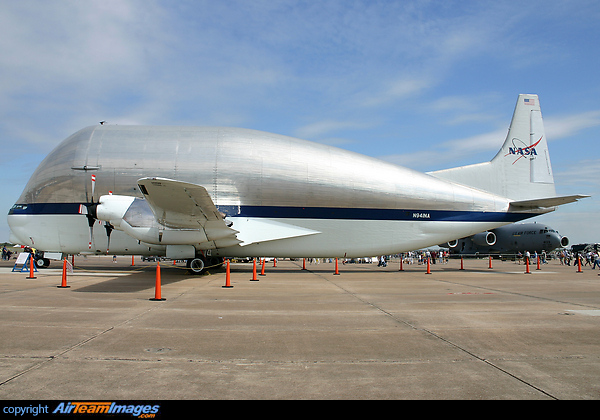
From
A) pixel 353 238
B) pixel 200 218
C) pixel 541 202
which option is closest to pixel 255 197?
pixel 200 218

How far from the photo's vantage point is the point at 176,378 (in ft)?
14.0

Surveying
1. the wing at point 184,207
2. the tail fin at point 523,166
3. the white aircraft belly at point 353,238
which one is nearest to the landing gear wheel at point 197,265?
the white aircraft belly at point 353,238

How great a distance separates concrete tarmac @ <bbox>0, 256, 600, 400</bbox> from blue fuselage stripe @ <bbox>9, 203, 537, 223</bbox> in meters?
7.90

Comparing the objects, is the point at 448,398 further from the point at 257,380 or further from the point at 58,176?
the point at 58,176

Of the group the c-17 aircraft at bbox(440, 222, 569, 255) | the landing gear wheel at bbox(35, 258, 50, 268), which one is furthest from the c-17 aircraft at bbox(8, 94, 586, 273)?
the c-17 aircraft at bbox(440, 222, 569, 255)

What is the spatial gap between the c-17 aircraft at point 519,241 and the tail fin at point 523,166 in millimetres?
18546

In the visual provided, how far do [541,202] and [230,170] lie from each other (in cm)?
1563

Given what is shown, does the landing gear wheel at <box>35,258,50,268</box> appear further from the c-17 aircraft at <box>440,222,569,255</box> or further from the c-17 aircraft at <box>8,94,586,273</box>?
the c-17 aircraft at <box>440,222,569,255</box>

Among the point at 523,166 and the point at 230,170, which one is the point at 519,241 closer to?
the point at 523,166

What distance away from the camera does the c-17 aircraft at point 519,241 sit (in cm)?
4069

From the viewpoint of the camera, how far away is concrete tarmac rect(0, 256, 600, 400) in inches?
156

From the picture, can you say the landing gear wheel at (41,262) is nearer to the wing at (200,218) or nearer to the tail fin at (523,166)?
the wing at (200,218)

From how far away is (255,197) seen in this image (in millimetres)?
18234
